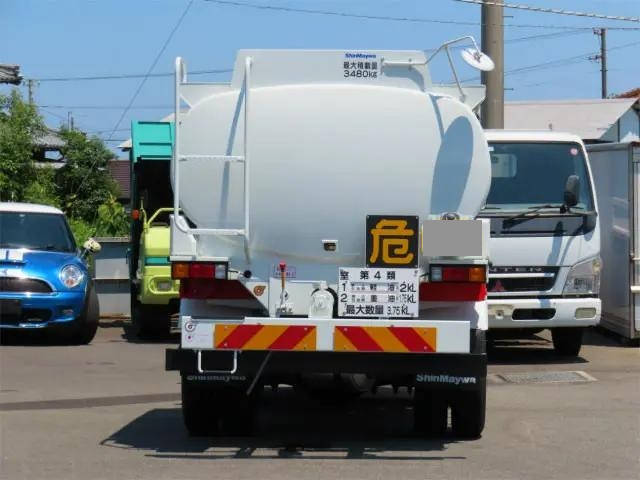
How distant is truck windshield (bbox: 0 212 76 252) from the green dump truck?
108cm

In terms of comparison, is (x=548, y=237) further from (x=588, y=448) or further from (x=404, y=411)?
(x=588, y=448)

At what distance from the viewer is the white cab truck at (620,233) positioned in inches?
569

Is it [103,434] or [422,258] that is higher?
[422,258]

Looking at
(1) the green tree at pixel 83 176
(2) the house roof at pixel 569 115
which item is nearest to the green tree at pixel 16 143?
(1) the green tree at pixel 83 176

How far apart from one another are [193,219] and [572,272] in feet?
21.2

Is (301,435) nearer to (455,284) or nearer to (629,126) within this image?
(455,284)

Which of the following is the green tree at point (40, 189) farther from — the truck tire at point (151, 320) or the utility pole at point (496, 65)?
the utility pole at point (496, 65)

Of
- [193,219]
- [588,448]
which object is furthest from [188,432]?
[588,448]

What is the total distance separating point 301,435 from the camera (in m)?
8.63

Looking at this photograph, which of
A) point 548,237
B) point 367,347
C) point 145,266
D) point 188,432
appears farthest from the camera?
point 145,266

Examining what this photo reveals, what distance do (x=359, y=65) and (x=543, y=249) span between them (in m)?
5.82

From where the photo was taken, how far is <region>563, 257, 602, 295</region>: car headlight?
13.0 m

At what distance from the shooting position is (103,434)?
28.3ft

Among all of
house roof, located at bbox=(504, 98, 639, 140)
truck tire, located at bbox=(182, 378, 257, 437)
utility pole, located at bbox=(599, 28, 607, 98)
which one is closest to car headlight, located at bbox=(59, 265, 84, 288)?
truck tire, located at bbox=(182, 378, 257, 437)
